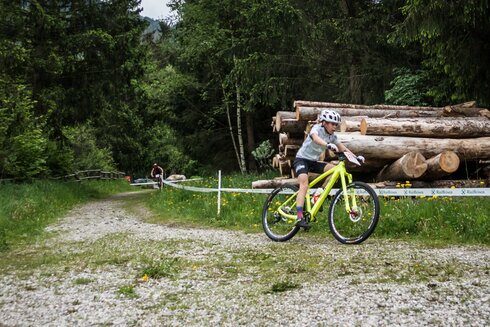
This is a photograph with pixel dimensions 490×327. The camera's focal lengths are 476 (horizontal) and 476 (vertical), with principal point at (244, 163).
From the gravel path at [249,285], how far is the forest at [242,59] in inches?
281

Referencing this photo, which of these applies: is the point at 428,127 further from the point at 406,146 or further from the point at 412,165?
the point at 412,165

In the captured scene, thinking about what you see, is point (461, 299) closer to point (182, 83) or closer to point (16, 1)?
point (16, 1)

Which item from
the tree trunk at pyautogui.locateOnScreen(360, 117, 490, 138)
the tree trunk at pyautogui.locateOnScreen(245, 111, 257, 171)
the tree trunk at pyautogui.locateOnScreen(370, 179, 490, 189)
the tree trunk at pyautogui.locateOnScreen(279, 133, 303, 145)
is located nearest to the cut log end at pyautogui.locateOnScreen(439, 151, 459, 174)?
the tree trunk at pyautogui.locateOnScreen(370, 179, 490, 189)

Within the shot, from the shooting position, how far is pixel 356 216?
7.27m

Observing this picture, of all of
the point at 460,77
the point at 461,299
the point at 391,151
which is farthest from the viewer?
the point at 460,77

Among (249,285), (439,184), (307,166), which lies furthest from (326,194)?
(439,184)

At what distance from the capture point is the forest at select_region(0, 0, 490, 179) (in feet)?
42.6

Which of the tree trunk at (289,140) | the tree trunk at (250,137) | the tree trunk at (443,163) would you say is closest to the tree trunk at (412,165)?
the tree trunk at (443,163)

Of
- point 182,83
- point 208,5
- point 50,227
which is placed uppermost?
point 208,5

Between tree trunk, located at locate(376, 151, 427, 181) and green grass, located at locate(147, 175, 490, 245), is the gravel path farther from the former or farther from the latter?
tree trunk, located at locate(376, 151, 427, 181)

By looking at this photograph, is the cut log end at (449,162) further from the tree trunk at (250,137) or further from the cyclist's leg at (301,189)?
the tree trunk at (250,137)

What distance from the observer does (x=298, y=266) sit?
5777 mm

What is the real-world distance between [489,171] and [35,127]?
15960 mm

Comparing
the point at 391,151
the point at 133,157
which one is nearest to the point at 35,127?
the point at 391,151
